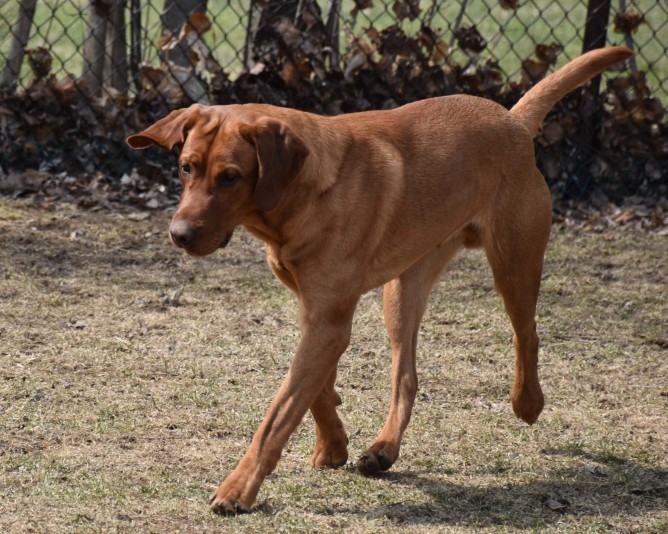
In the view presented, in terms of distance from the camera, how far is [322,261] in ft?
11.9

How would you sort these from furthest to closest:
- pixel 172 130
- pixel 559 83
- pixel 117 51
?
pixel 117 51
pixel 559 83
pixel 172 130

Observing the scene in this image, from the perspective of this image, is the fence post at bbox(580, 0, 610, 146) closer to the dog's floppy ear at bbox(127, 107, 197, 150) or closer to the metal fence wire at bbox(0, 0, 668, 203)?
the metal fence wire at bbox(0, 0, 668, 203)

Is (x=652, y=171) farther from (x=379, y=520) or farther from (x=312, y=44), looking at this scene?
(x=379, y=520)

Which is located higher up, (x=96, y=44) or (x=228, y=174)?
(x=228, y=174)

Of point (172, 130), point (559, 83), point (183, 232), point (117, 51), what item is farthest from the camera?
point (117, 51)

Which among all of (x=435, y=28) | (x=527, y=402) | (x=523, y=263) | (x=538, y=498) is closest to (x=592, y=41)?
(x=435, y=28)

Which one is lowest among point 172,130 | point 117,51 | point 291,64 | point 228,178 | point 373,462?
point 373,462

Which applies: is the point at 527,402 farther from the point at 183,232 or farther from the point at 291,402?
the point at 183,232

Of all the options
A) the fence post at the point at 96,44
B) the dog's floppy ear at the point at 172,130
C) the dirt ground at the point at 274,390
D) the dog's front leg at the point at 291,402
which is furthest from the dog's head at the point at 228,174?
the fence post at the point at 96,44

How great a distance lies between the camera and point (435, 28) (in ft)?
25.6

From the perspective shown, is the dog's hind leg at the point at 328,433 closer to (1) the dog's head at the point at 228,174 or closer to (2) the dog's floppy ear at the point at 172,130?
(1) the dog's head at the point at 228,174

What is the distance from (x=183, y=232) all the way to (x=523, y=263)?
4.86 ft

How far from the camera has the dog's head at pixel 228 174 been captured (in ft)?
11.2

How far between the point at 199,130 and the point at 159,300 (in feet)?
7.75
